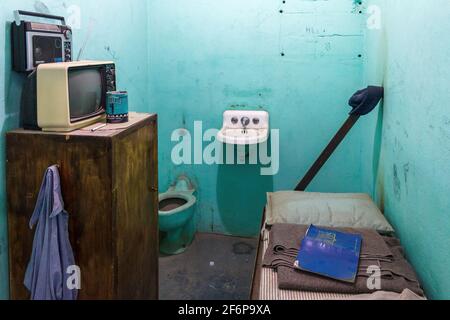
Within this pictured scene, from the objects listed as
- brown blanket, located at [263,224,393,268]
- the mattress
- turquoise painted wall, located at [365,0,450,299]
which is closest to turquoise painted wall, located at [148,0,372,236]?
turquoise painted wall, located at [365,0,450,299]

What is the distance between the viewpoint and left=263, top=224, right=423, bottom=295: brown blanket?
1449mm

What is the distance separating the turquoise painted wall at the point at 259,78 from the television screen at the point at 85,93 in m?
1.37

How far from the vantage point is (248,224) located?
305cm

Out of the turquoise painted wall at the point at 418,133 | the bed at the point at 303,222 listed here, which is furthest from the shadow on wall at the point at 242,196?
the turquoise painted wall at the point at 418,133

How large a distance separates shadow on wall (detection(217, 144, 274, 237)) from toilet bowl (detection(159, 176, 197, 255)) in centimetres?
24

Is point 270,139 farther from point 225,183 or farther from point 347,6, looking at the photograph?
point 347,6

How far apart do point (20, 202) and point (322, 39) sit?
2.10m

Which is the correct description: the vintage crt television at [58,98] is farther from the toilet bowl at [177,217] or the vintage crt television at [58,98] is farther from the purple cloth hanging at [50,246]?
the toilet bowl at [177,217]

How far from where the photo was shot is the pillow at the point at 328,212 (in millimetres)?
1941

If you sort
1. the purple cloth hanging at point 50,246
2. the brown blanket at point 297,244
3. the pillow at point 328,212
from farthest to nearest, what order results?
the pillow at point 328,212, the brown blanket at point 297,244, the purple cloth hanging at point 50,246

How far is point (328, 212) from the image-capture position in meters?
2.03

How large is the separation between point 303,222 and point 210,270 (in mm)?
831

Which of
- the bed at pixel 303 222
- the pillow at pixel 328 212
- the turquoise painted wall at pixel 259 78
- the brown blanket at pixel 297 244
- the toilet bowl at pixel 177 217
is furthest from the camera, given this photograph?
the turquoise painted wall at pixel 259 78
